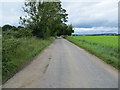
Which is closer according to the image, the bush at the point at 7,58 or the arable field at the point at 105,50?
the bush at the point at 7,58

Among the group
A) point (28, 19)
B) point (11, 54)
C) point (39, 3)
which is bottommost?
point (11, 54)

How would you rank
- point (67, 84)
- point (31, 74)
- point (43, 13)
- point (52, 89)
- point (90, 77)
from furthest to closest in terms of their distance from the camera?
point (43, 13), point (31, 74), point (90, 77), point (67, 84), point (52, 89)

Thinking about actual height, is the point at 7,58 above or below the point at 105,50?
above

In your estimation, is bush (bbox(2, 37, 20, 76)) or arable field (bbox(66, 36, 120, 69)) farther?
arable field (bbox(66, 36, 120, 69))

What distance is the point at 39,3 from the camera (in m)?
24.8

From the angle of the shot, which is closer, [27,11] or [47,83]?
[47,83]

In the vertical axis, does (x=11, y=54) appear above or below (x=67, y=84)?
above

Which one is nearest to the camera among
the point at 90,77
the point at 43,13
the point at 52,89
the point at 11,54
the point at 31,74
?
the point at 52,89

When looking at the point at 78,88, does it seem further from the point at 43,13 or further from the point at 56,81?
the point at 43,13

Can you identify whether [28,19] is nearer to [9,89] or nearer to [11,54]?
[11,54]

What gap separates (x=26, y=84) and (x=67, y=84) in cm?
129

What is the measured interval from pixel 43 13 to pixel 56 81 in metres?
21.5

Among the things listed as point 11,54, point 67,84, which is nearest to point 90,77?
point 67,84

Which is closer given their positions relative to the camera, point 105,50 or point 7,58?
point 7,58
